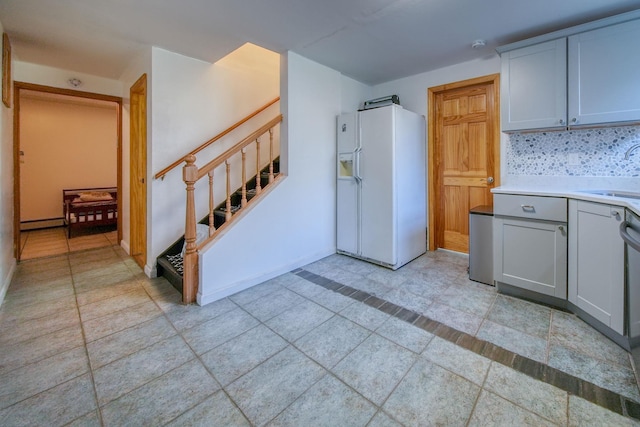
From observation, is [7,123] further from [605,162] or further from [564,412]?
[605,162]

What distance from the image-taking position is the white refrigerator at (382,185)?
3.11 metres

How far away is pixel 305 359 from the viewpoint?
1.68 metres

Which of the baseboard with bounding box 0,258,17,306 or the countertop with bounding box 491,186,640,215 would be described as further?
the baseboard with bounding box 0,258,17,306

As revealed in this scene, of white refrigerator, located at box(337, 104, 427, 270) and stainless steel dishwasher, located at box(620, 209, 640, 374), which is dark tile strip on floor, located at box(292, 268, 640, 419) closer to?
stainless steel dishwasher, located at box(620, 209, 640, 374)

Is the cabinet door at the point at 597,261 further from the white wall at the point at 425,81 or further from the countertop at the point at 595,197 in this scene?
the white wall at the point at 425,81

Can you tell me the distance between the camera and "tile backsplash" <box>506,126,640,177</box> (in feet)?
7.77

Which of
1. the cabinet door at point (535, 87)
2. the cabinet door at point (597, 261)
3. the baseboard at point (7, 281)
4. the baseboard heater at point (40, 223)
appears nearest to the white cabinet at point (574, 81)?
the cabinet door at point (535, 87)

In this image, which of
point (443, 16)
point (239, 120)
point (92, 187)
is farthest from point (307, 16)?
point (92, 187)

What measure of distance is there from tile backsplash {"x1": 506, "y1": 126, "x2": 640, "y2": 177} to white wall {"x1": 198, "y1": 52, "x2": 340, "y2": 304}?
203 centimetres

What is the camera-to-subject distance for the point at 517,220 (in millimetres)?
2355

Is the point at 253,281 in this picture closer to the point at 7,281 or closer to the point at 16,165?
the point at 7,281

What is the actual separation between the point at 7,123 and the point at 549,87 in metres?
5.06

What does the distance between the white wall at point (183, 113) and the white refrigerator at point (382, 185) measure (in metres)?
1.41

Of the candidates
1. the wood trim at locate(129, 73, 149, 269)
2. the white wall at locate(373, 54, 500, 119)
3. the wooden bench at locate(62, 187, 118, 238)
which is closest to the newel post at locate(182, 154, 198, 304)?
the wood trim at locate(129, 73, 149, 269)
